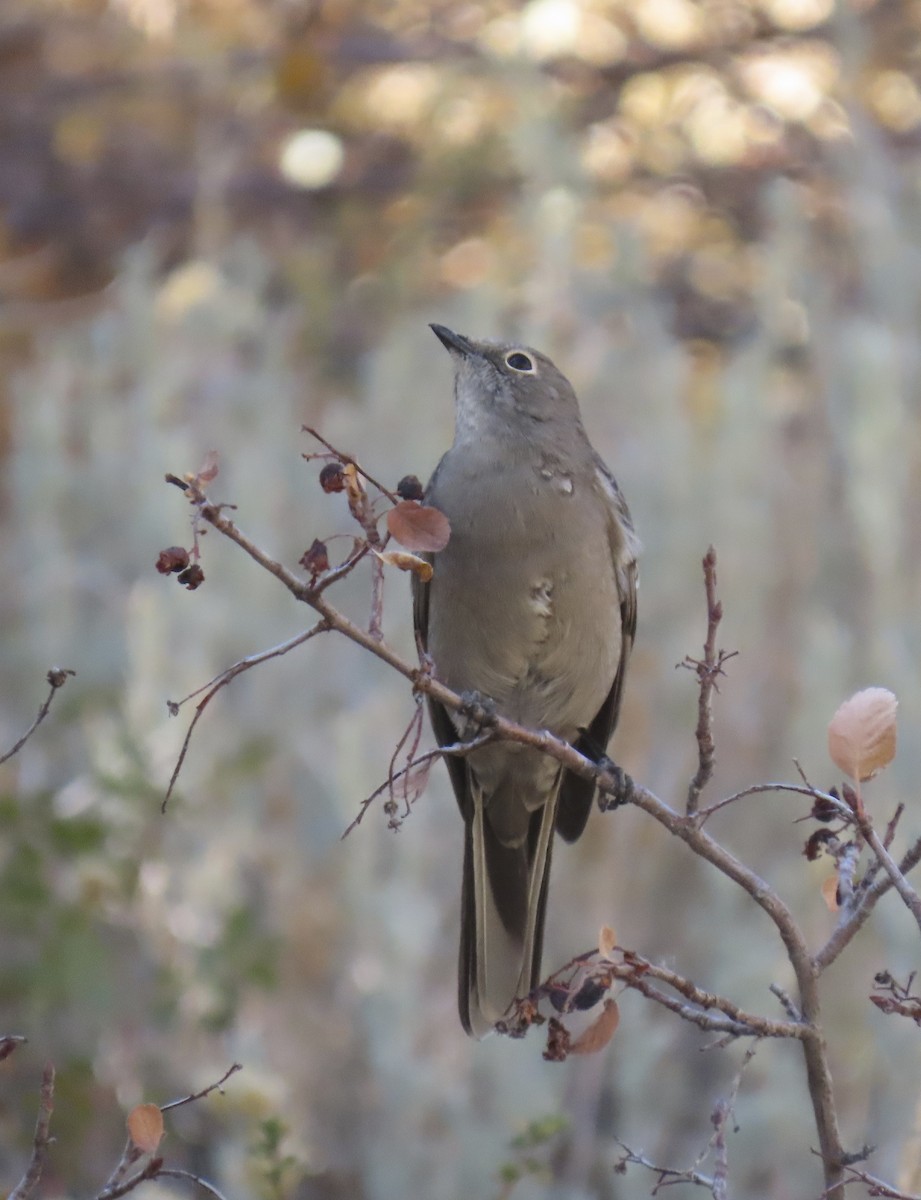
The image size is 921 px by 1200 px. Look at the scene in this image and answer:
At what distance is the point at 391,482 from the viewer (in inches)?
284

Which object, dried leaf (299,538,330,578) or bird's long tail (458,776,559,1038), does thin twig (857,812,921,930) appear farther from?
bird's long tail (458,776,559,1038)

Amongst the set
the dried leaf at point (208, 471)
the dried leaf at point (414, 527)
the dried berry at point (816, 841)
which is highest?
the dried leaf at point (414, 527)

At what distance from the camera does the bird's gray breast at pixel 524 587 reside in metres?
4.25

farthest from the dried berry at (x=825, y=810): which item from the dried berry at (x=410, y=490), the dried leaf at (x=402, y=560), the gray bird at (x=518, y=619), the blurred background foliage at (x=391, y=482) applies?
the gray bird at (x=518, y=619)

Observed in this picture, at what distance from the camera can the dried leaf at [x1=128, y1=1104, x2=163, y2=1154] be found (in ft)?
7.67

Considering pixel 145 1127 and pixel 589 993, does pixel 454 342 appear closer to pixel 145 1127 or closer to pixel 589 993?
pixel 589 993

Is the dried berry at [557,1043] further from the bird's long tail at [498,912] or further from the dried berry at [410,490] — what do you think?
the bird's long tail at [498,912]

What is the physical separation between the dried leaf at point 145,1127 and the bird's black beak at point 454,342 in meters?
2.78

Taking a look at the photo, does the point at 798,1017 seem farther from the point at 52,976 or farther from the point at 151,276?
the point at 151,276

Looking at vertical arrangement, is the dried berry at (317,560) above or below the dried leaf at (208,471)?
above

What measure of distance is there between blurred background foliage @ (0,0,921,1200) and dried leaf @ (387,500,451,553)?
4.75 ft

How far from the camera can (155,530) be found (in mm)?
7137

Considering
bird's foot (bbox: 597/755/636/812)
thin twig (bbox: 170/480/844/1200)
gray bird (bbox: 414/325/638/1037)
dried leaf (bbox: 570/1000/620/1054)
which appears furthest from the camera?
gray bird (bbox: 414/325/638/1037)

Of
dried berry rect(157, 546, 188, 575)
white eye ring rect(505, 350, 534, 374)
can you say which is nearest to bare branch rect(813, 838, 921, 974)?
dried berry rect(157, 546, 188, 575)
